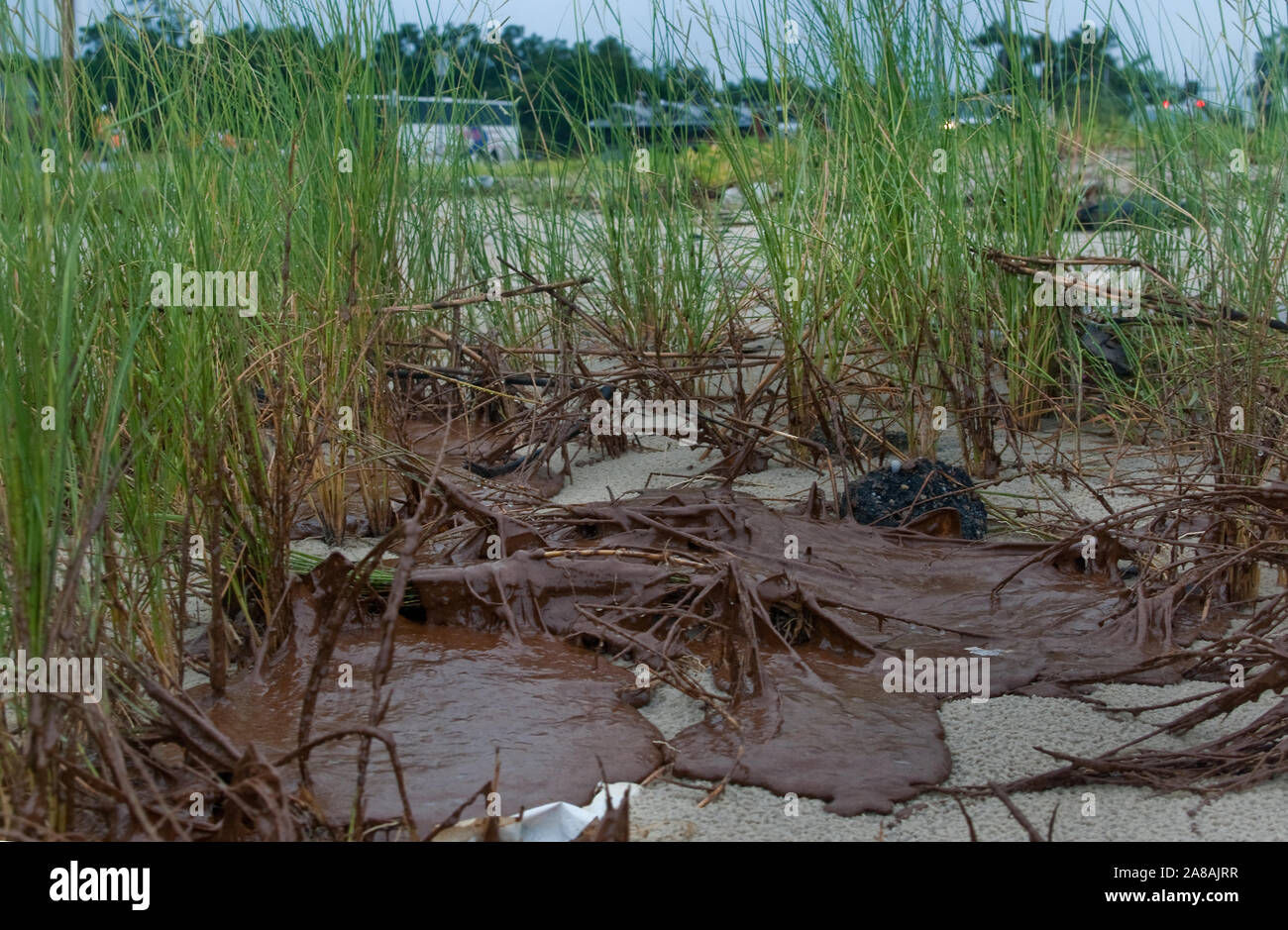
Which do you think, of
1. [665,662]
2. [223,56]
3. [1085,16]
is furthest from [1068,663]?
[223,56]

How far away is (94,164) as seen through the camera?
6.92 ft

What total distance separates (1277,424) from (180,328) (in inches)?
93.0

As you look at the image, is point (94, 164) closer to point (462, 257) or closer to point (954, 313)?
point (954, 313)

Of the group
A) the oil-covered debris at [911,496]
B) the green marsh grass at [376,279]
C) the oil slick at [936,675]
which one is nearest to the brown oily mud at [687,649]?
the oil slick at [936,675]

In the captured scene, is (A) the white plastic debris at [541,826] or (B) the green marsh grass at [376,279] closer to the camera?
(A) the white plastic debris at [541,826]

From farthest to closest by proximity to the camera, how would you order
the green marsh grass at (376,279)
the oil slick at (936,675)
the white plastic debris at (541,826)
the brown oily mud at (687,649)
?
1. the oil slick at (936,675)
2. the brown oily mud at (687,649)
3. the green marsh grass at (376,279)
4. the white plastic debris at (541,826)

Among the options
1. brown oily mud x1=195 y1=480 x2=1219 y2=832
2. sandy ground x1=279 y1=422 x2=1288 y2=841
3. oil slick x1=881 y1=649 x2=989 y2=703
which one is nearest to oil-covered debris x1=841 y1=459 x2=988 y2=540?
brown oily mud x1=195 y1=480 x2=1219 y2=832

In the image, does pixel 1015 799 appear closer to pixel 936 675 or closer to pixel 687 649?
pixel 936 675

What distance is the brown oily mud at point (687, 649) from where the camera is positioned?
1875 millimetres

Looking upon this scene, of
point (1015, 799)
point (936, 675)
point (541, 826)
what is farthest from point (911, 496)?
point (541, 826)

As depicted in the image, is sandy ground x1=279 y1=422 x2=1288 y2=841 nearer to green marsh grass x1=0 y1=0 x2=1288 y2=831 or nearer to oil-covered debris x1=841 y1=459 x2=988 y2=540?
green marsh grass x1=0 y1=0 x2=1288 y2=831

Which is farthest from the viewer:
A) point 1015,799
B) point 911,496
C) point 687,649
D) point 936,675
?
point 911,496

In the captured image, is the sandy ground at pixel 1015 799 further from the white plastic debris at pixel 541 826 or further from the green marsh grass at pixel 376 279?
the green marsh grass at pixel 376 279

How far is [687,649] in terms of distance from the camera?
92.5 inches
